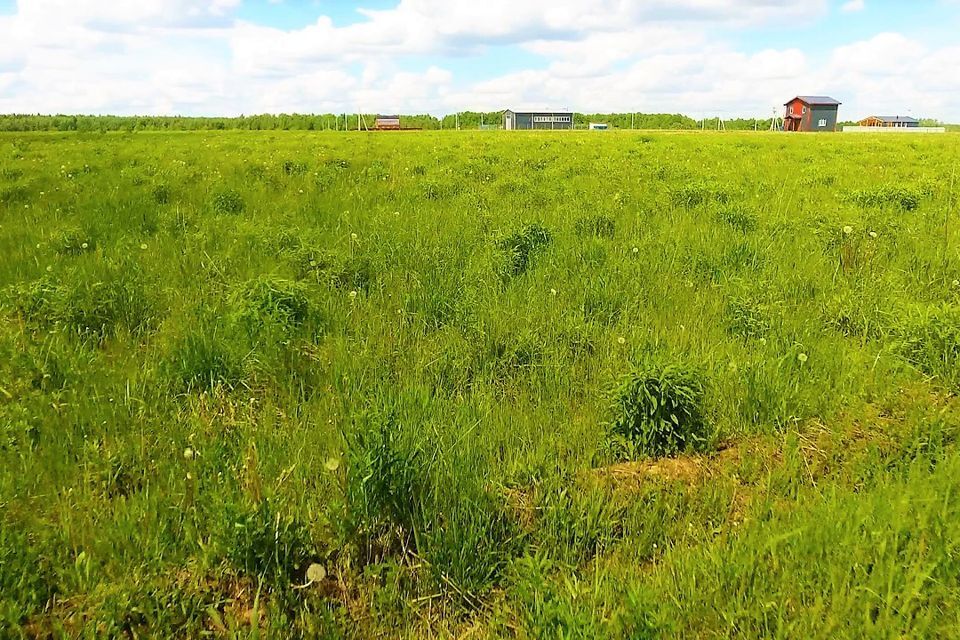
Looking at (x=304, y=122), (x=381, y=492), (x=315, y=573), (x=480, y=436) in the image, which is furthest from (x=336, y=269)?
(x=304, y=122)

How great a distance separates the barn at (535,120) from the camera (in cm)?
10636

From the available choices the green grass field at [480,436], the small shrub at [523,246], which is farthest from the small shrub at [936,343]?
the small shrub at [523,246]

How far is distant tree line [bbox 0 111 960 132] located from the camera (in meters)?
72.6

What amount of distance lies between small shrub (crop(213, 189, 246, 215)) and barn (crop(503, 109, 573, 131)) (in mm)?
101686

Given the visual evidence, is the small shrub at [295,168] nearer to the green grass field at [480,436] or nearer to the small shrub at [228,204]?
the small shrub at [228,204]

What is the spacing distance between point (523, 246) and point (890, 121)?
478 feet

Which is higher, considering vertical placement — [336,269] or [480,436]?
[336,269]

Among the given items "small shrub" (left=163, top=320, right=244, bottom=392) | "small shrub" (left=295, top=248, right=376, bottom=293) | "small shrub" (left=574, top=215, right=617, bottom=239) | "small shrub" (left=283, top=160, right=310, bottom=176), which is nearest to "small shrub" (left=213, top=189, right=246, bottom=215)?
"small shrub" (left=295, top=248, right=376, bottom=293)

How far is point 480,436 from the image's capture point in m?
3.41

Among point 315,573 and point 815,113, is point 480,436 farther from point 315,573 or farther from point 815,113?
point 815,113

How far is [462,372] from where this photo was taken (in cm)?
425

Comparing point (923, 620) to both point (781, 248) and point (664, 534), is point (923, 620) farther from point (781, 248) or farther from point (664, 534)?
point (781, 248)

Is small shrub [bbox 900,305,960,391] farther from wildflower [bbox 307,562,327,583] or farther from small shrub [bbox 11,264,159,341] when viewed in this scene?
small shrub [bbox 11,264,159,341]

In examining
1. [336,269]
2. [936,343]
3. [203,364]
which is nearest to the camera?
[203,364]
